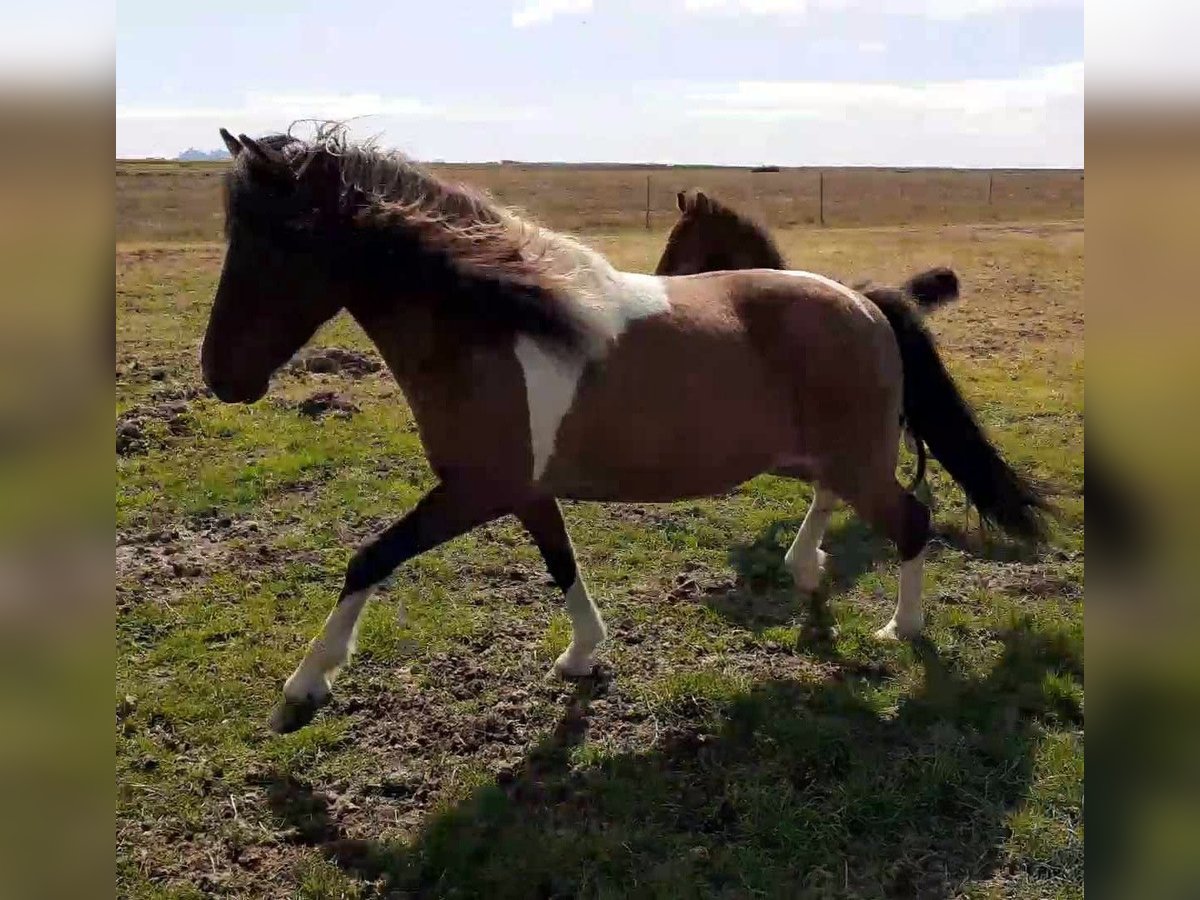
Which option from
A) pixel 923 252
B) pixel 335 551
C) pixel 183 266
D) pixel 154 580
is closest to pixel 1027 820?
pixel 335 551

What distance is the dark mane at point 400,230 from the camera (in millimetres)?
3178

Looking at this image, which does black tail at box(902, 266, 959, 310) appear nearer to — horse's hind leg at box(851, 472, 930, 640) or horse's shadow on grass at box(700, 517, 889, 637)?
horse's shadow on grass at box(700, 517, 889, 637)

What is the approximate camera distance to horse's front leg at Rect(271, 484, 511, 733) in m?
3.43

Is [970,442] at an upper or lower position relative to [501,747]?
upper

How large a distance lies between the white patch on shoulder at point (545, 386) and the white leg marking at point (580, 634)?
793 mm

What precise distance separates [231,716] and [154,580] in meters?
1.44

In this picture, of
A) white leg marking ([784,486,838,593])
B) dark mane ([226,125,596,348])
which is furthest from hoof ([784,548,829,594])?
dark mane ([226,125,596,348])

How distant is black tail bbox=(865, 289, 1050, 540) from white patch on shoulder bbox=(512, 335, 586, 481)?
5.55 feet

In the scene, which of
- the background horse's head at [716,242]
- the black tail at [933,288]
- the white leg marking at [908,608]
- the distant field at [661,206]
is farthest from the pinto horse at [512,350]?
the distant field at [661,206]
